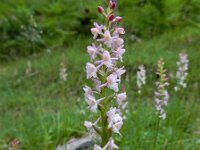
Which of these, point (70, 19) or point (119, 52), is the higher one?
point (70, 19)

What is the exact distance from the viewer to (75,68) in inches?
326

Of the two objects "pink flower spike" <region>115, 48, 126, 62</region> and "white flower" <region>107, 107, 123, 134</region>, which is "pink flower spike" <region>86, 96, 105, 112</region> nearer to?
"white flower" <region>107, 107, 123, 134</region>

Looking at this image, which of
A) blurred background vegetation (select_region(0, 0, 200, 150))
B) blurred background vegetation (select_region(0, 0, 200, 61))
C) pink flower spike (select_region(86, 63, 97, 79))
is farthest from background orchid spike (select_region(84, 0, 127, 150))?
blurred background vegetation (select_region(0, 0, 200, 61))

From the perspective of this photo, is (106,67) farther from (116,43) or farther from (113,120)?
(113,120)

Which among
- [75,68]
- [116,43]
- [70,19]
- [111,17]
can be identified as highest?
[70,19]

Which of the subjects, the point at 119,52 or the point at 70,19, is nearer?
the point at 119,52

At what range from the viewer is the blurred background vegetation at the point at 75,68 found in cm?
500

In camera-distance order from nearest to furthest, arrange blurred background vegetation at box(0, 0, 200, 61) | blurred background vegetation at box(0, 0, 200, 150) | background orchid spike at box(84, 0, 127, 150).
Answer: background orchid spike at box(84, 0, 127, 150)
blurred background vegetation at box(0, 0, 200, 150)
blurred background vegetation at box(0, 0, 200, 61)

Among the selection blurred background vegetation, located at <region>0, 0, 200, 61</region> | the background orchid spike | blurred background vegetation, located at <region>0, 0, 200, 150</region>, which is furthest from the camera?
blurred background vegetation, located at <region>0, 0, 200, 61</region>

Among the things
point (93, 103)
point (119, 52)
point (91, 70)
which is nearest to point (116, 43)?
point (119, 52)

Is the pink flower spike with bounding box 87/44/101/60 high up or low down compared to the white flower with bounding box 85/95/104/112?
up

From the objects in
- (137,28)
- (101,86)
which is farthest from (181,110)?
(137,28)

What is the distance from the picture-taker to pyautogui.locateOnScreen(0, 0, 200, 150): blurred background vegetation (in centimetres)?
500

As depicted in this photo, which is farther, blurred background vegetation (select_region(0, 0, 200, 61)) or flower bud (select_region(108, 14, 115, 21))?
blurred background vegetation (select_region(0, 0, 200, 61))
